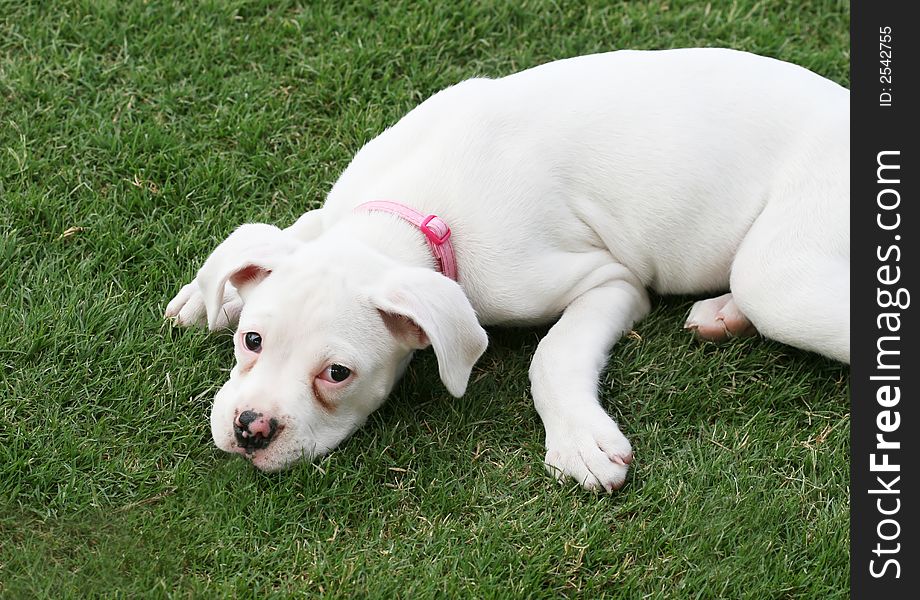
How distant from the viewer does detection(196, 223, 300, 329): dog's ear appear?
4.29 metres

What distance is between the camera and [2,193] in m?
5.46

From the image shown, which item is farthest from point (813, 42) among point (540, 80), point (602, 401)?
point (602, 401)

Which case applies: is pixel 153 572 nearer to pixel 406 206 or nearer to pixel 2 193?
pixel 406 206

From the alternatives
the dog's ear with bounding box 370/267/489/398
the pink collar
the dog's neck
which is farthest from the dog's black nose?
the pink collar

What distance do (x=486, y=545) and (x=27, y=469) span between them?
5.45 feet

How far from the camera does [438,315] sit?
4156mm

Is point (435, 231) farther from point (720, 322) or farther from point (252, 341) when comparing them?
point (720, 322)

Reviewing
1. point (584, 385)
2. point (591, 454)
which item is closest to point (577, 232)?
point (584, 385)

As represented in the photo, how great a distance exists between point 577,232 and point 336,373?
130cm

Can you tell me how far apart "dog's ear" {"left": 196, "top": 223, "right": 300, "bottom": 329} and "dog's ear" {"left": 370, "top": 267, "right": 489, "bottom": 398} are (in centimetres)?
43

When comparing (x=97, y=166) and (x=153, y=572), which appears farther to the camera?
(x=97, y=166)

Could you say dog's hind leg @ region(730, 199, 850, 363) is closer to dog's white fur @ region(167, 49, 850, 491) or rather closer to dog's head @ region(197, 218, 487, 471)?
dog's white fur @ region(167, 49, 850, 491)

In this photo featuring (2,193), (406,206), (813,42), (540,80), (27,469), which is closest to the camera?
(27,469)

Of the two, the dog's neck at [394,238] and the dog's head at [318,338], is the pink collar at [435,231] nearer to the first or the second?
the dog's neck at [394,238]
